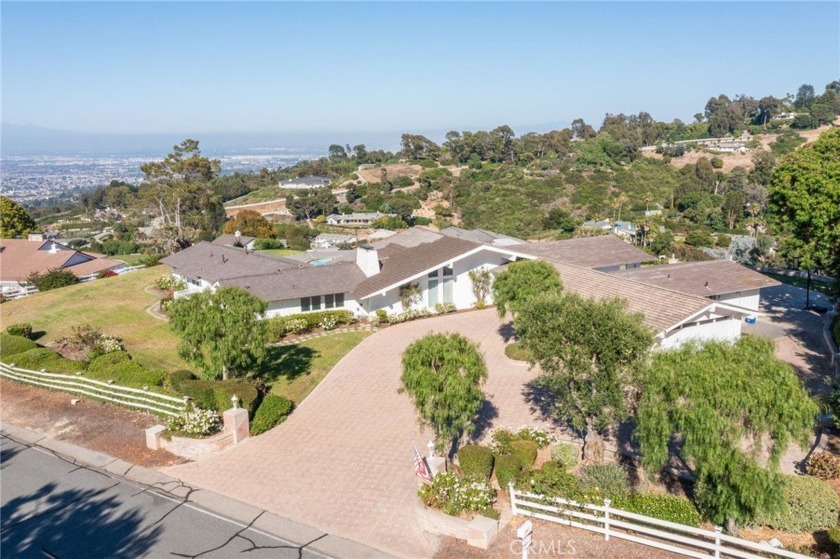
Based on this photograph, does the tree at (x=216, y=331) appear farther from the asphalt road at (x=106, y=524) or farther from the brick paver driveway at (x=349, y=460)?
the asphalt road at (x=106, y=524)

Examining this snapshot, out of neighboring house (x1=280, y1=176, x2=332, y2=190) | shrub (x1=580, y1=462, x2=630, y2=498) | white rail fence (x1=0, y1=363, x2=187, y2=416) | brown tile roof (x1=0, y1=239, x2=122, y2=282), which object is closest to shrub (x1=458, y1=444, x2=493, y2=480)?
shrub (x1=580, y1=462, x2=630, y2=498)

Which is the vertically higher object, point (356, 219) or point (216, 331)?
point (216, 331)

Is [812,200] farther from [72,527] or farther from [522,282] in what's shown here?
[72,527]

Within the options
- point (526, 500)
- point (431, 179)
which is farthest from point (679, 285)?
point (431, 179)

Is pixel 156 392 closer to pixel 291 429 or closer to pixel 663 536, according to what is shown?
pixel 291 429

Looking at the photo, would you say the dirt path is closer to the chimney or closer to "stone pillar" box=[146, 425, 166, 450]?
"stone pillar" box=[146, 425, 166, 450]

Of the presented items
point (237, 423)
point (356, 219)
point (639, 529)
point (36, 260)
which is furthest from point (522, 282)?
point (356, 219)
